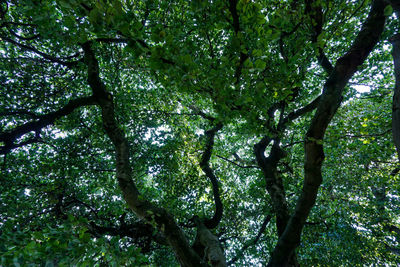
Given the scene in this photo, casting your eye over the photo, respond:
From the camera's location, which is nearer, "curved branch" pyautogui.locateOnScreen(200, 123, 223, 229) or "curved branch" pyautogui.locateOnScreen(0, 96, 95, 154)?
"curved branch" pyautogui.locateOnScreen(0, 96, 95, 154)

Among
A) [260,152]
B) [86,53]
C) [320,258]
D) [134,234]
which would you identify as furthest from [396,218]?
[86,53]

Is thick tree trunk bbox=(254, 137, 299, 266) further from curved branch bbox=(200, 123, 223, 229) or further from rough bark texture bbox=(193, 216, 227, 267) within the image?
curved branch bbox=(200, 123, 223, 229)

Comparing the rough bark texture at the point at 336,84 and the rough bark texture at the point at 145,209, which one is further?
the rough bark texture at the point at 145,209

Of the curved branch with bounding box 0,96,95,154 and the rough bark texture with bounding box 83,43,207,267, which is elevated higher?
the curved branch with bounding box 0,96,95,154

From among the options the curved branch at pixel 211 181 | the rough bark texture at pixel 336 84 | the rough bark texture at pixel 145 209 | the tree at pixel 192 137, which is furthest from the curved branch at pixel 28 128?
the rough bark texture at pixel 336 84

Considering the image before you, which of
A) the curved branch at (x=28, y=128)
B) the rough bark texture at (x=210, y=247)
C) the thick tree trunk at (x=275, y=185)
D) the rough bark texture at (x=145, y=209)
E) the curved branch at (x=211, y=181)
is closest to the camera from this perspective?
the rough bark texture at (x=145, y=209)

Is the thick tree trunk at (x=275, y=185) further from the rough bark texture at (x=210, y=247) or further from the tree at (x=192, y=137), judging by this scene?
the rough bark texture at (x=210, y=247)

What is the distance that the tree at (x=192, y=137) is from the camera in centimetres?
329

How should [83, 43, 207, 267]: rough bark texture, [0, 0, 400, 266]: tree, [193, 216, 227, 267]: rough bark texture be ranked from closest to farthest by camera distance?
[0, 0, 400, 266]: tree < [83, 43, 207, 267]: rough bark texture < [193, 216, 227, 267]: rough bark texture

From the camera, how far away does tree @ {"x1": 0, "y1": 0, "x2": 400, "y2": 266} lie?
10.8ft

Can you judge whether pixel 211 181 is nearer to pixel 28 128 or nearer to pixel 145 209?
pixel 145 209

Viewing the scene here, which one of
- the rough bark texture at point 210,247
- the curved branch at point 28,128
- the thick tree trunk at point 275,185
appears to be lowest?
the rough bark texture at point 210,247

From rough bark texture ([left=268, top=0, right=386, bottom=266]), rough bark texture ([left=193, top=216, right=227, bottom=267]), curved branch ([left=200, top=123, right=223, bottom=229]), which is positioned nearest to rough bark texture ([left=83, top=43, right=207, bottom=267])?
rough bark texture ([left=193, top=216, right=227, bottom=267])

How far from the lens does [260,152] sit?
7828mm
